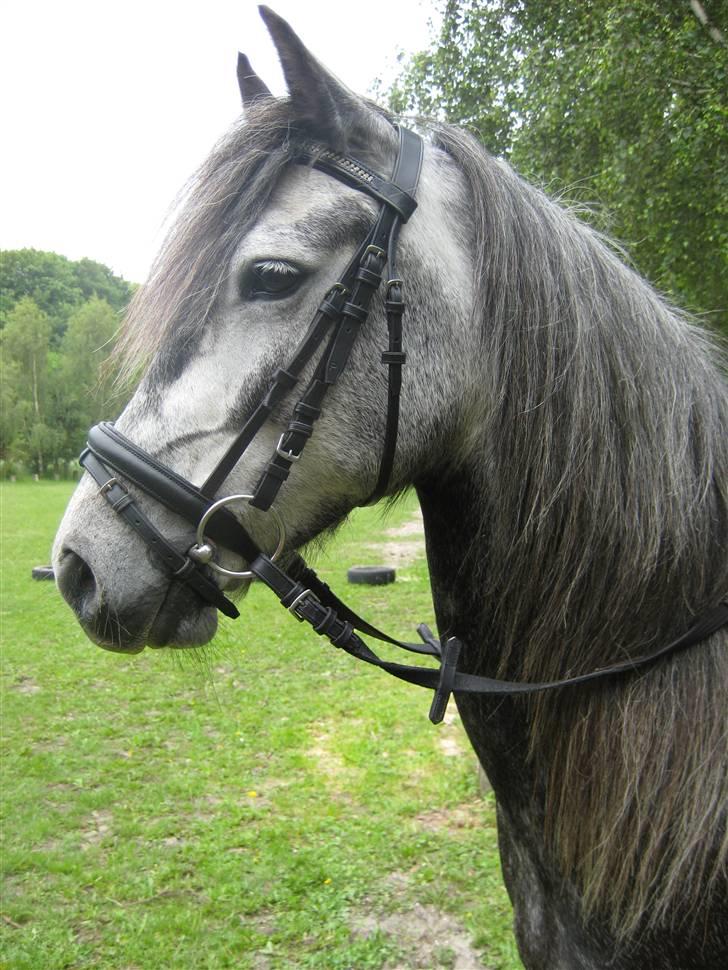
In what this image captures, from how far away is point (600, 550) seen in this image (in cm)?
157

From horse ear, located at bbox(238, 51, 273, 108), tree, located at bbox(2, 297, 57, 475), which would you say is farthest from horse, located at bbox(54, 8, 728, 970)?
tree, located at bbox(2, 297, 57, 475)

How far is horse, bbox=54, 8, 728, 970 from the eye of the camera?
58.7 inches

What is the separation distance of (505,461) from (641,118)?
743cm

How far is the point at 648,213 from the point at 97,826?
23.8ft

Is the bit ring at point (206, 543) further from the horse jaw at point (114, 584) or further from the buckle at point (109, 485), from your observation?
the buckle at point (109, 485)

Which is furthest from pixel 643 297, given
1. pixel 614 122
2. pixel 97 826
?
pixel 614 122

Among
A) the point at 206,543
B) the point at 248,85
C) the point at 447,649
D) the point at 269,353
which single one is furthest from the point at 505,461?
the point at 248,85

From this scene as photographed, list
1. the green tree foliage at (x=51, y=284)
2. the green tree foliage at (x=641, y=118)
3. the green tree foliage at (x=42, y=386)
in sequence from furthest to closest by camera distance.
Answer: the green tree foliage at (x=51, y=284) < the green tree foliage at (x=42, y=386) < the green tree foliage at (x=641, y=118)

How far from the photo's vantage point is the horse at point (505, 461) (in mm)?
1491

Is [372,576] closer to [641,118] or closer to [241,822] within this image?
[241,822]

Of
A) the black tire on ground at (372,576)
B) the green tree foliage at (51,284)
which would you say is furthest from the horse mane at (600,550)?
the green tree foliage at (51,284)

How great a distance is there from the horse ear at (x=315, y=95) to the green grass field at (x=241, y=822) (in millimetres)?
935

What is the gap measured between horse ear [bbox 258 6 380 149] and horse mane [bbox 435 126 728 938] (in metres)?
0.32

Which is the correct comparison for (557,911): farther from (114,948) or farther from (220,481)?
(114,948)
